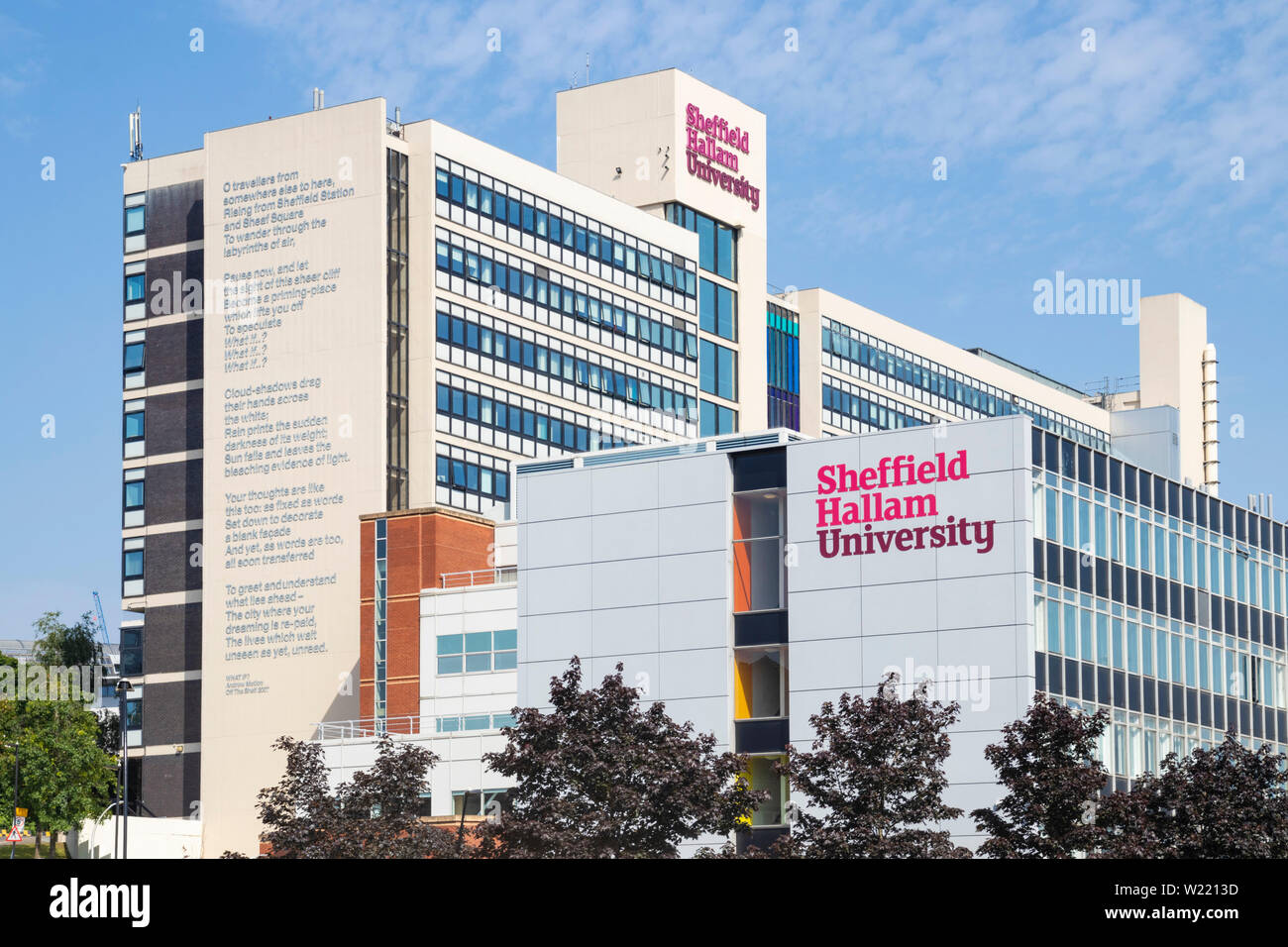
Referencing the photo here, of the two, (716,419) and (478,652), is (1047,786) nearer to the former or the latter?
(478,652)

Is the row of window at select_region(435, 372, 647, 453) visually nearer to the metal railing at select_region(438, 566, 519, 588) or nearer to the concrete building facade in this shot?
the concrete building facade

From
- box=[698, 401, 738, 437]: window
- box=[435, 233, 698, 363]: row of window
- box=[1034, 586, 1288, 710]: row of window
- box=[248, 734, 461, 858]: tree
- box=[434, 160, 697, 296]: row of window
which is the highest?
box=[434, 160, 697, 296]: row of window

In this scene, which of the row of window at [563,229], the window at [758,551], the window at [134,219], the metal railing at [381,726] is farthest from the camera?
the window at [134,219]

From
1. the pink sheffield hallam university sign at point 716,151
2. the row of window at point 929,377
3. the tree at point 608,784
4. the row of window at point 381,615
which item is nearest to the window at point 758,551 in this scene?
the tree at point 608,784

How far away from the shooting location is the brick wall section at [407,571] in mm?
88188

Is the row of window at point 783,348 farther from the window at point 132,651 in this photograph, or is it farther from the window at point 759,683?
the window at point 759,683

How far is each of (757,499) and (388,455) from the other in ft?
109

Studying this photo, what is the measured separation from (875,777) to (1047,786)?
473cm

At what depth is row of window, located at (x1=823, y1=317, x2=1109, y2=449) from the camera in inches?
5423

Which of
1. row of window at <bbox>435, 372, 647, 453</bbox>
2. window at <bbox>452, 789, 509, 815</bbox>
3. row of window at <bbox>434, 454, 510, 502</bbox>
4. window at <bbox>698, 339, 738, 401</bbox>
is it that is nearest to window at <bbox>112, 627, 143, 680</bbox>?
row of window at <bbox>434, 454, 510, 502</bbox>

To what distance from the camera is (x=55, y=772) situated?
11056 centimetres

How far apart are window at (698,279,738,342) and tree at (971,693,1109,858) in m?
71.0

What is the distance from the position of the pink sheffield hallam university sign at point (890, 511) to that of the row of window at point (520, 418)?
37.3m

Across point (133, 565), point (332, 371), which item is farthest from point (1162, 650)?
point (133, 565)
